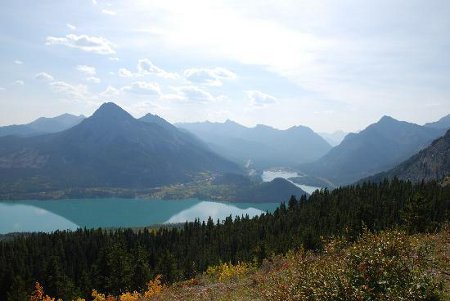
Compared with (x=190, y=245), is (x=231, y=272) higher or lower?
higher

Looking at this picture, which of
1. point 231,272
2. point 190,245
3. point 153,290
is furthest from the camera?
point 190,245

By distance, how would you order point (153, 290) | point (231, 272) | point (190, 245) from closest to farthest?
point (153, 290) < point (231, 272) < point (190, 245)

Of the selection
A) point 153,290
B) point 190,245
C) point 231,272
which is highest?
point 231,272

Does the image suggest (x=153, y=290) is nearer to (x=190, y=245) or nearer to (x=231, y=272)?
(x=231, y=272)

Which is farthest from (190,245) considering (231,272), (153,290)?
(153,290)

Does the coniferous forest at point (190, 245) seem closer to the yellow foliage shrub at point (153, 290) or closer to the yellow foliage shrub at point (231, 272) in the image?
the yellow foliage shrub at point (231, 272)

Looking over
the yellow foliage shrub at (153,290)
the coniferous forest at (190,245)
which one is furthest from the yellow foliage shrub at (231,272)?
the yellow foliage shrub at (153,290)

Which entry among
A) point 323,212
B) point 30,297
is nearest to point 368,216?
point 323,212

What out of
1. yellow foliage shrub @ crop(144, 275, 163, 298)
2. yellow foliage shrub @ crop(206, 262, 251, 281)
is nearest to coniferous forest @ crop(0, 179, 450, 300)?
yellow foliage shrub @ crop(206, 262, 251, 281)

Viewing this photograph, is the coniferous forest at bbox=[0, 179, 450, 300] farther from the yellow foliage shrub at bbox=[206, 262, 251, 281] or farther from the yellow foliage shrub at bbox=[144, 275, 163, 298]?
the yellow foliage shrub at bbox=[144, 275, 163, 298]

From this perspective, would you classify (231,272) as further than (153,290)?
Yes

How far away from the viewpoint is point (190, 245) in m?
151

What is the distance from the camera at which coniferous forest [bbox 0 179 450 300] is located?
10188 cm

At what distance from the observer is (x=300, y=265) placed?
2164 centimetres
